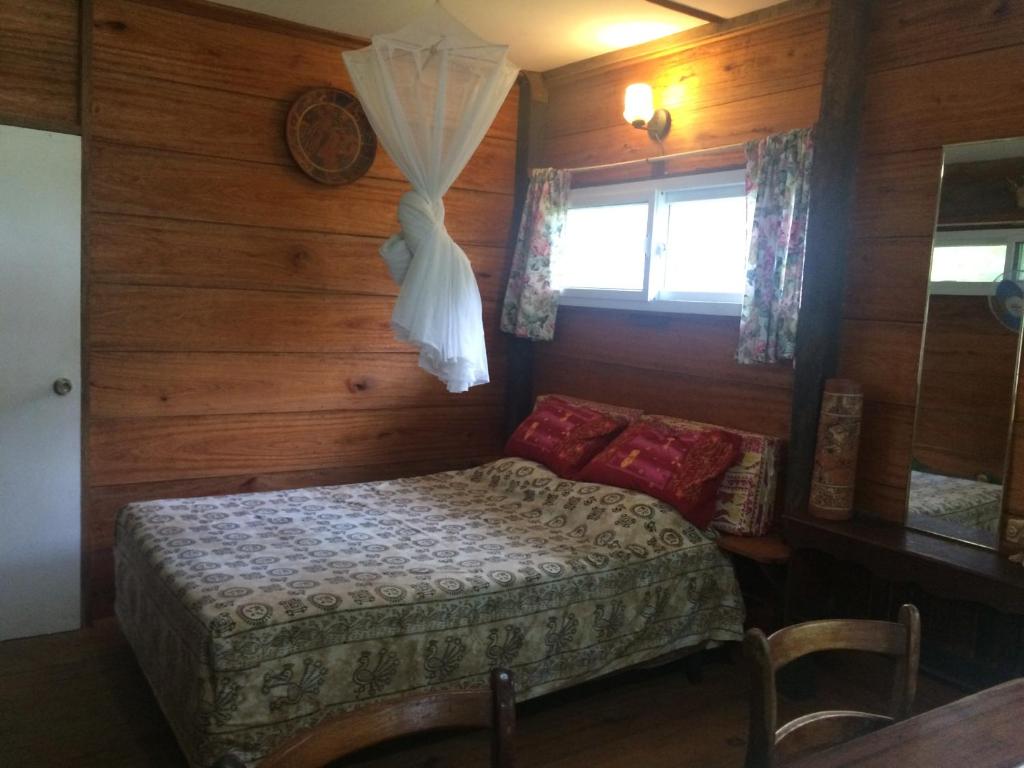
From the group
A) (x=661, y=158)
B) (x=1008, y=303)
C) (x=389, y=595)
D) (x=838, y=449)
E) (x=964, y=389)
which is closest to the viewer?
(x=389, y=595)

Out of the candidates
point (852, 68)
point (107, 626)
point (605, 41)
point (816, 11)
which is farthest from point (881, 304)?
point (107, 626)

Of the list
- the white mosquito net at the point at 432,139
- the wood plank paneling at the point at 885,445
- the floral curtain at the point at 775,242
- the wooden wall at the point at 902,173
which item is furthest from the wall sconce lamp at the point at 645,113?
the wood plank paneling at the point at 885,445

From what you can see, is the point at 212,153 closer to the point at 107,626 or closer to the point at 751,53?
the point at 107,626

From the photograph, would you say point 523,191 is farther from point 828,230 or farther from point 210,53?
point 828,230

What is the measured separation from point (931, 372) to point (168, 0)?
2.95 metres

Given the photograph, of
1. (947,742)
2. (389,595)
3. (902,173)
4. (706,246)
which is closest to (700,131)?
(706,246)

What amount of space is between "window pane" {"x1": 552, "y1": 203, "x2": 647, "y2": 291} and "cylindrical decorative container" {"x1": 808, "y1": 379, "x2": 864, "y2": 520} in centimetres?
117

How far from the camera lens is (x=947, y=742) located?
4.14 ft

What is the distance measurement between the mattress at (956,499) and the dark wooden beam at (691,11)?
5.80 ft

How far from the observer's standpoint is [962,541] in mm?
2451

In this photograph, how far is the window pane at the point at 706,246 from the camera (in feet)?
10.7

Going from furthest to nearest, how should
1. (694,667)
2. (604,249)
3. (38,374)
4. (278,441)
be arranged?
1. (604,249)
2. (278,441)
3. (38,374)
4. (694,667)

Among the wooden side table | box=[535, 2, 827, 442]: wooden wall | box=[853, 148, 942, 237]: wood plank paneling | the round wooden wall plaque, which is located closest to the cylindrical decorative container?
the wooden side table

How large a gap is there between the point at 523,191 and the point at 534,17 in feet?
3.24
